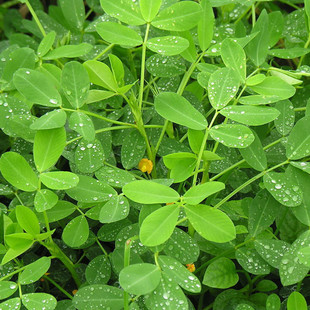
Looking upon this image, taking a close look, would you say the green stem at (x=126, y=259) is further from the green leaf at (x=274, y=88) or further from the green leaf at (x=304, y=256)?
the green leaf at (x=274, y=88)

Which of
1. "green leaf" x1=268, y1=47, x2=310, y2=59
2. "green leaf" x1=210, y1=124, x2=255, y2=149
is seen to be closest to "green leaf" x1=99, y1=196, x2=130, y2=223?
"green leaf" x1=210, y1=124, x2=255, y2=149

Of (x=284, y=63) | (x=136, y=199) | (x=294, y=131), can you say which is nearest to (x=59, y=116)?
(x=136, y=199)

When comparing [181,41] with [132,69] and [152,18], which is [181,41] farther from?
[132,69]

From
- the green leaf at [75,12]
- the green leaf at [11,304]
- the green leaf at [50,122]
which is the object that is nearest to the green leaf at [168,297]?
the green leaf at [11,304]

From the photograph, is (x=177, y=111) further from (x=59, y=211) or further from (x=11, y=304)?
(x=11, y=304)

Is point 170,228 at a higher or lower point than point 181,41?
lower

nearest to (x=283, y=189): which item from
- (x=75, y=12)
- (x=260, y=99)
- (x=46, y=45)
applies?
(x=260, y=99)

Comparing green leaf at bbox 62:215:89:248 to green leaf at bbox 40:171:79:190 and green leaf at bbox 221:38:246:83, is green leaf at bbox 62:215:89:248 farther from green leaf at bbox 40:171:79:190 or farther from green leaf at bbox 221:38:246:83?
green leaf at bbox 221:38:246:83
